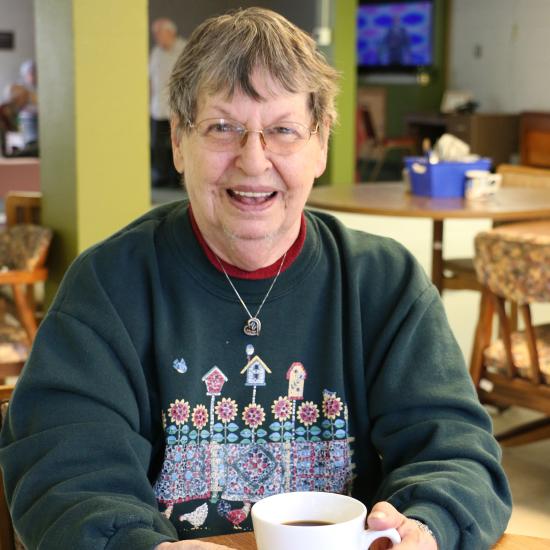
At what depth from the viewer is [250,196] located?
1.48 metres

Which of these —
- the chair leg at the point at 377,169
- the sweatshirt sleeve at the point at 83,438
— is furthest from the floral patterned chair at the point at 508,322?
the chair leg at the point at 377,169

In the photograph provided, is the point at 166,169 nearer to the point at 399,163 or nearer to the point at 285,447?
the point at 399,163

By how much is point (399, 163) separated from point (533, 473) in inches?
386

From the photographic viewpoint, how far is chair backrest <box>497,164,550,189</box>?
5.20m

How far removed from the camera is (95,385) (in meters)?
1.41

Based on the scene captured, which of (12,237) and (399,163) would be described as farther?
(399,163)

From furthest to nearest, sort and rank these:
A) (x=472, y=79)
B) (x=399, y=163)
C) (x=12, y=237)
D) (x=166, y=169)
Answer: (x=399, y=163)
(x=472, y=79)
(x=166, y=169)
(x=12, y=237)

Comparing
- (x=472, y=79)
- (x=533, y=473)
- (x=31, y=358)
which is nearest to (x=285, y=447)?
(x=31, y=358)

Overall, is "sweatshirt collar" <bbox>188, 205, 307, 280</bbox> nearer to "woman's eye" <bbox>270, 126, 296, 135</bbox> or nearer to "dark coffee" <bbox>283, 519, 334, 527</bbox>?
"woman's eye" <bbox>270, 126, 296, 135</bbox>

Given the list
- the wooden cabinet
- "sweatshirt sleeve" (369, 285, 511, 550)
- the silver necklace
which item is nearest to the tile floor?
"sweatshirt sleeve" (369, 285, 511, 550)

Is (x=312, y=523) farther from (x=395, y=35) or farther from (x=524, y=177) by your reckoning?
(x=395, y=35)

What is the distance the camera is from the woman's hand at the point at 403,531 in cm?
116

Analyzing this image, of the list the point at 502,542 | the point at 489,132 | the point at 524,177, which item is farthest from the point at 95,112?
the point at 489,132

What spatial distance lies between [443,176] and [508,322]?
1122 millimetres
